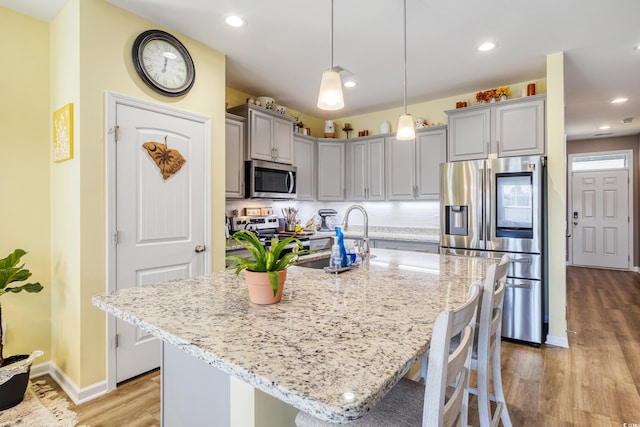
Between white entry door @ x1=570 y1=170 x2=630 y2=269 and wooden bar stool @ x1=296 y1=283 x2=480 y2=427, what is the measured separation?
7.45 meters

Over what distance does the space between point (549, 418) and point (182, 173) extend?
300 cm

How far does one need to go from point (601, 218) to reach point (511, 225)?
5.11m

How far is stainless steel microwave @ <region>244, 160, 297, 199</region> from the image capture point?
3.63 metres

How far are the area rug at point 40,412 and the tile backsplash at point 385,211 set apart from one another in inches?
93.1

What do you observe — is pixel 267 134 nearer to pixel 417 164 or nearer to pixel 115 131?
pixel 115 131

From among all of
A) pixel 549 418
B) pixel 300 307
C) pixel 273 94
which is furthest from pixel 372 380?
pixel 273 94

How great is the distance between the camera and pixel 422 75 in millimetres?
3531

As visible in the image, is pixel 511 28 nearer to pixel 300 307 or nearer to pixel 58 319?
pixel 300 307

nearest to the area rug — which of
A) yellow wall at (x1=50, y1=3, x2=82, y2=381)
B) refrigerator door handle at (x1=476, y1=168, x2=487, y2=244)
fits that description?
yellow wall at (x1=50, y1=3, x2=82, y2=381)

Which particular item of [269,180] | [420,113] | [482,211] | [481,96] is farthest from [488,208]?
[269,180]

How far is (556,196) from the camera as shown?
3105 mm

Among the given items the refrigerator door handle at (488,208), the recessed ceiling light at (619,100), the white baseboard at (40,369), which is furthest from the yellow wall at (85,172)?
the recessed ceiling light at (619,100)

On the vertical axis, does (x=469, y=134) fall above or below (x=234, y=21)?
below

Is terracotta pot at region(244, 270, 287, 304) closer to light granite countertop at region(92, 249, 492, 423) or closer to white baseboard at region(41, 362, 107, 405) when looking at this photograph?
light granite countertop at region(92, 249, 492, 423)
